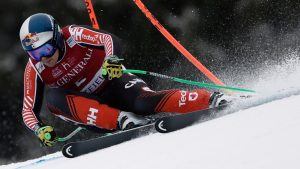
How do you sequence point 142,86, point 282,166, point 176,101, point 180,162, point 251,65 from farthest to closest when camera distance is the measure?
point 251,65 < point 142,86 < point 176,101 < point 180,162 < point 282,166

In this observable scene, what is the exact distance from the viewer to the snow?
2.44m

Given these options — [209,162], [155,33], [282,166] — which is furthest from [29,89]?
[155,33]

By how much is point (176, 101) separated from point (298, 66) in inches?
37.5

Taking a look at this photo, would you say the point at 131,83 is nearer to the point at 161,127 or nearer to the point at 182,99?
the point at 182,99

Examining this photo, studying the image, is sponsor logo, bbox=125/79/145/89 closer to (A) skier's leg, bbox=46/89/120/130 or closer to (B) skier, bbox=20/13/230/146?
(B) skier, bbox=20/13/230/146

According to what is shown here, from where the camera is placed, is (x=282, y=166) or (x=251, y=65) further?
(x=251, y=65)

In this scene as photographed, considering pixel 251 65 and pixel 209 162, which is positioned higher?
pixel 209 162

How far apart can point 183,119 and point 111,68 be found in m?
0.88

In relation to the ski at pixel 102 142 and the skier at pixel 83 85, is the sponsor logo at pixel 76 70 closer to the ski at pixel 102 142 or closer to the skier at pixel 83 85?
the skier at pixel 83 85

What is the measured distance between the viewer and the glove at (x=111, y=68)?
4.52 m

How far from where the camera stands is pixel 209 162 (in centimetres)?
257

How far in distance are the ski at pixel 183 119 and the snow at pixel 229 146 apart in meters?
0.17

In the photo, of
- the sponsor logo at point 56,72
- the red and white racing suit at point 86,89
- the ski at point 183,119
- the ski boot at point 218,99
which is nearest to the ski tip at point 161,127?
the ski at point 183,119

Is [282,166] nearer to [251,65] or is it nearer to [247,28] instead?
[251,65]
